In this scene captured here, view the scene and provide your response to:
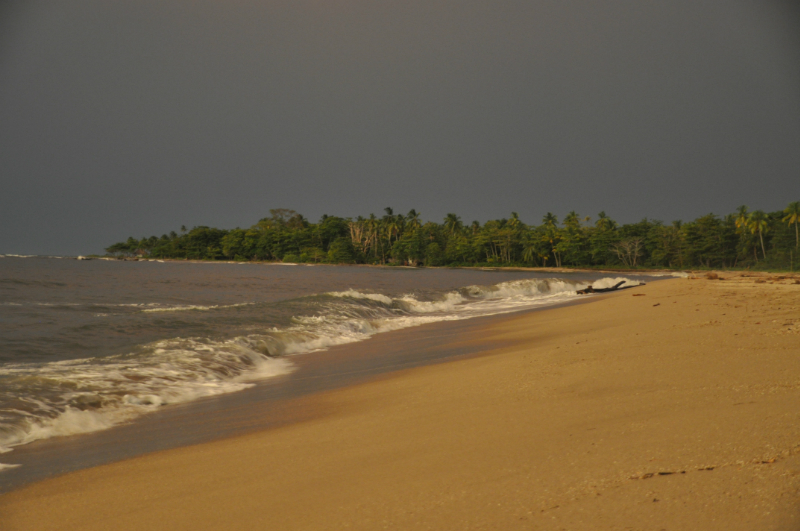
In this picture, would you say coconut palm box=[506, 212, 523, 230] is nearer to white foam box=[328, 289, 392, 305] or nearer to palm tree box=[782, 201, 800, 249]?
palm tree box=[782, 201, 800, 249]

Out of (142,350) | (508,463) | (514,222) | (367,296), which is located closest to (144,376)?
(142,350)

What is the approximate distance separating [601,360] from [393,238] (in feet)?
372

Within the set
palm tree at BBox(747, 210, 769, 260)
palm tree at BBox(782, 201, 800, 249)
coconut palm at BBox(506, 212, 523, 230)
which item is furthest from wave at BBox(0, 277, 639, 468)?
coconut palm at BBox(506, 212, 523, 230)

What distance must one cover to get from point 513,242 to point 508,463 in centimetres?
9617

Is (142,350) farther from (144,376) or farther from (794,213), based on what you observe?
(794,213)

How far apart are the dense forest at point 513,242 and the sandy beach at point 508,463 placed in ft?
171

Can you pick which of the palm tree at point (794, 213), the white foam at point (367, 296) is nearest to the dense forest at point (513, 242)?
the palm tree at point (794, 213)

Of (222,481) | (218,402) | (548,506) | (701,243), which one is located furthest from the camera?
(701,243)

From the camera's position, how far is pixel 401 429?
3740 millimetres

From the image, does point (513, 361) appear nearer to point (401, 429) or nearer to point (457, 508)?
point (401, 429)

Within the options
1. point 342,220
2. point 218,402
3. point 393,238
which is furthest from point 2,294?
point 342,220

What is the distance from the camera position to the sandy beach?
2170 millimetres

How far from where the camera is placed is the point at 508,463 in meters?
2.77

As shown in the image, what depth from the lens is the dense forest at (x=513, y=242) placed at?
71.8 m
